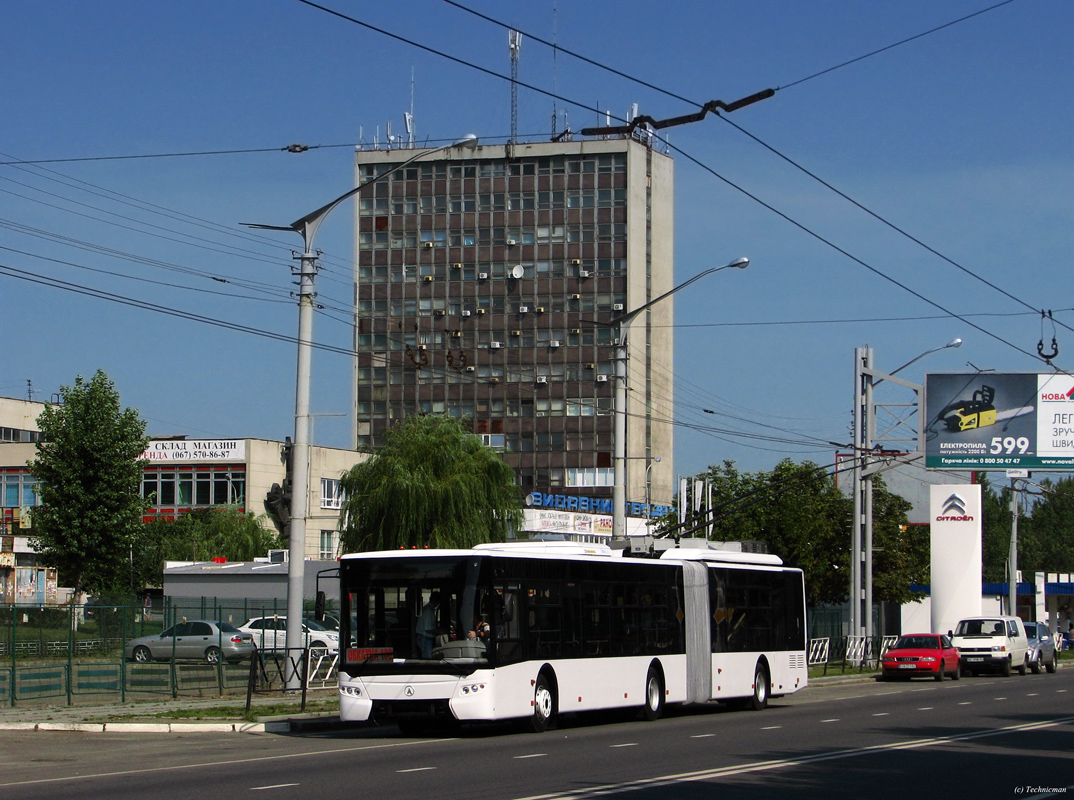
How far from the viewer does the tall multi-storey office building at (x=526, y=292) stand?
116375 millimetres

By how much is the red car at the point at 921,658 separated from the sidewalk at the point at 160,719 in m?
20.3

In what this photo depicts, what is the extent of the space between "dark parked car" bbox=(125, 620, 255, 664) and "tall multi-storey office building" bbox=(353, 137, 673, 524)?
252 ft

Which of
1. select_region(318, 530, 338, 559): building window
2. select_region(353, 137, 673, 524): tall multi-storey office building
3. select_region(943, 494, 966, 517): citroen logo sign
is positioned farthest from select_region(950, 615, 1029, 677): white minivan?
select_region(353, 137, 673, 524): tall multi-storey office building

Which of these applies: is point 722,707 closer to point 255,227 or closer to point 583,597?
point 583,597

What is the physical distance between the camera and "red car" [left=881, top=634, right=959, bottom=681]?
41.6 metres

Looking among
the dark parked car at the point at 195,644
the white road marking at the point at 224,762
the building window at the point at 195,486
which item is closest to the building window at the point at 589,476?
the building window at the point at 195,486

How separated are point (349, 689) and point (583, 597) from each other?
4265mm

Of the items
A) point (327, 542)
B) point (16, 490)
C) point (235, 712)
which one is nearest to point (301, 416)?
point (235, 712)

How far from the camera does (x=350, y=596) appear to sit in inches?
852

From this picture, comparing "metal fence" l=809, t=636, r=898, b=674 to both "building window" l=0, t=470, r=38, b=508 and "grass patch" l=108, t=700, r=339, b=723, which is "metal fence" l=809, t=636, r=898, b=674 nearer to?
"grass patch" l=108, t=700, r=339, b=723

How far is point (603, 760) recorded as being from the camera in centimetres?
1692

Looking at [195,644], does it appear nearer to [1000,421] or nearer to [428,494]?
[428,494]

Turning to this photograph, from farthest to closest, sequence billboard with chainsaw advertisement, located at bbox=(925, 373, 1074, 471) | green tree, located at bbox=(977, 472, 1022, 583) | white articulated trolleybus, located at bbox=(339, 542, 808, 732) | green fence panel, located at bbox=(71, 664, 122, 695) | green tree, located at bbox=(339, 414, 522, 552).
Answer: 1. green tree, located at bbox=(977, 472, 1022, 583)
2. billboard with chainsaw advertisement, located at bbox=(925, 373, 1074, 471)
3. green tree, located at bbox=(339, 414, 522, 552)
4. green fence panel, located at bbox=(71, 664, 122, 695)
5. white articulated trolleybus, located at bbox=(339, 542, 808, 732)

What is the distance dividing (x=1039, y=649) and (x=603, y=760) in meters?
35.6
